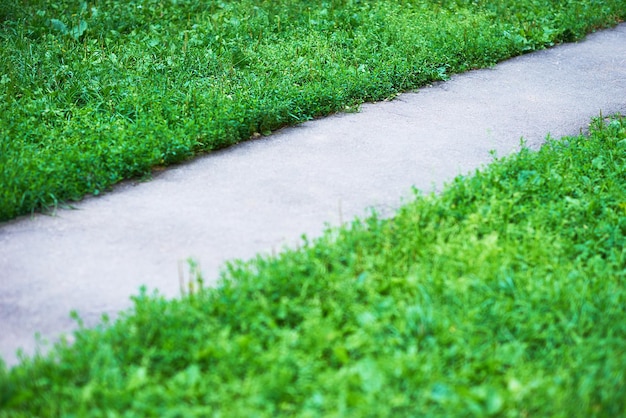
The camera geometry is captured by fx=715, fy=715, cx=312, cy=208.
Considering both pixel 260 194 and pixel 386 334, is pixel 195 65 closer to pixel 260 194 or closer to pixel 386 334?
pixel 260 194

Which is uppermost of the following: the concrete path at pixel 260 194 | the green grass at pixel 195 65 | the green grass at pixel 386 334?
the green grass at pixel 195 65

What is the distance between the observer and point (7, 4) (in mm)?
8336

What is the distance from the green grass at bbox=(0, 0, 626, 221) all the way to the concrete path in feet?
0.65

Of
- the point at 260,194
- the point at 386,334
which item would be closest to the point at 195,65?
the point at 260,194

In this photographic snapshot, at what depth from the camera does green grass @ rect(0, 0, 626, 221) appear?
5.01m

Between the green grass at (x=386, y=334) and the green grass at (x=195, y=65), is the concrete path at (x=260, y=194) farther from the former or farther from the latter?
the green grass at (x=386, y=334)

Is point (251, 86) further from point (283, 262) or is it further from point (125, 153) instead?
point (283, 262)

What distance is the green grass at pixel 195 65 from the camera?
16.4 feet

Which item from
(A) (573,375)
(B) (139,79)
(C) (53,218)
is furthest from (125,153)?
(A) (573,375)

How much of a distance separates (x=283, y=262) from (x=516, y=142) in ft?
9.30

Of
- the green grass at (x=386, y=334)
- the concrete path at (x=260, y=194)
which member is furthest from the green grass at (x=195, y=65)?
the green grass at (x=386, y=334)

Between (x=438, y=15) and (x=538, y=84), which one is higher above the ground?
(x=438, y=15)

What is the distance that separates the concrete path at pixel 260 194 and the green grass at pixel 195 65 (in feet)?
0.65

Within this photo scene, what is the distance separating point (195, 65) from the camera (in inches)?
267
